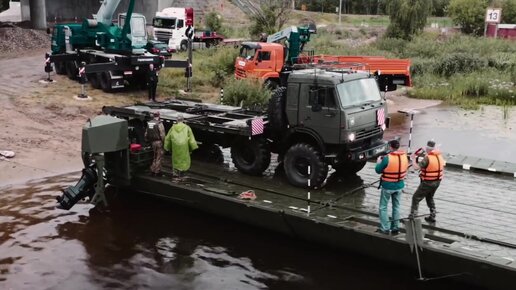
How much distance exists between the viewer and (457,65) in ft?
93.7

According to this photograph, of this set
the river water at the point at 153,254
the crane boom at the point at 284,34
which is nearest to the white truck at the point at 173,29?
the crane boom at the point at 284,34

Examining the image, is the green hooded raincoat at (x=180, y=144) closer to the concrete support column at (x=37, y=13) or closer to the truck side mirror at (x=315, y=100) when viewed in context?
the truck side mirror at (x=315, y=100)

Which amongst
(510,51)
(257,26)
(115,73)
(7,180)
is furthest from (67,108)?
(510,51)

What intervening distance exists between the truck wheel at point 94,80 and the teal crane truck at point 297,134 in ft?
32.9

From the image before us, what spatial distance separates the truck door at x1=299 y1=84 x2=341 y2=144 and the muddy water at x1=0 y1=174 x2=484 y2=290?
1930mm

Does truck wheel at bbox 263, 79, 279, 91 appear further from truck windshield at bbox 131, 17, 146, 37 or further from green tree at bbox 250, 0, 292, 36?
green tree at bbox 250, 0, 292, 36

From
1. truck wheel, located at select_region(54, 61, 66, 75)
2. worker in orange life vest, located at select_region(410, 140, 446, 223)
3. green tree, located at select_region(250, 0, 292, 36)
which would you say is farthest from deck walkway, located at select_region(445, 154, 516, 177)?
green tree, located at select_region(250, 0, 292, 36)

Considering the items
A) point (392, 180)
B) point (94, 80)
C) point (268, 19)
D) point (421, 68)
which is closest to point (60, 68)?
point (94, 80)

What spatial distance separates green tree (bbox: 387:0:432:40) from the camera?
37469 mm

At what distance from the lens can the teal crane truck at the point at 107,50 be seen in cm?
1992

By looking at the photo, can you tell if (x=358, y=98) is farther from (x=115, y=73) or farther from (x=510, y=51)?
(x=510, y=51)


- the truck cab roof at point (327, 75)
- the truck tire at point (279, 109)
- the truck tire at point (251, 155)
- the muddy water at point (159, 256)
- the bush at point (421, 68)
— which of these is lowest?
the muddy water at point (159, 256)

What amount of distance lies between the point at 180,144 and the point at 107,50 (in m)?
12.4

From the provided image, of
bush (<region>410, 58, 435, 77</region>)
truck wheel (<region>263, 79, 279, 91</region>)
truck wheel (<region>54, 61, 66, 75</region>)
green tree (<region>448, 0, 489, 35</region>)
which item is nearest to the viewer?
truck wheel (<region>263, 79, 279, 91</region>)
